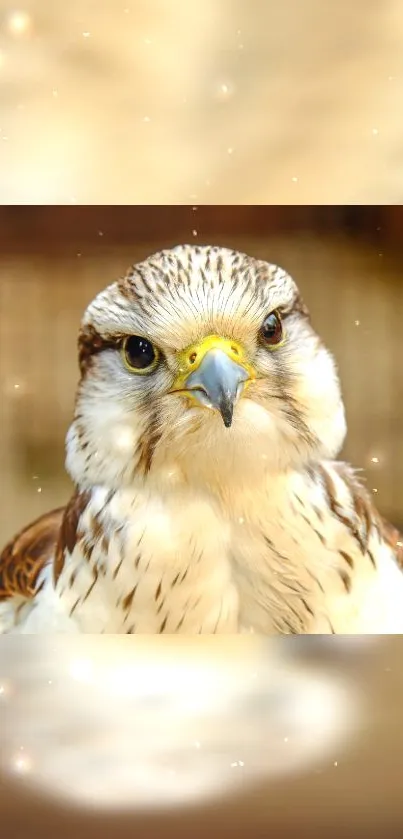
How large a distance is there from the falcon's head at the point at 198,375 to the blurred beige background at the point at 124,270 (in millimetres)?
35

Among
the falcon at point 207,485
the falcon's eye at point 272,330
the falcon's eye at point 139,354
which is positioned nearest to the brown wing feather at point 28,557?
the falcon at point 207,485

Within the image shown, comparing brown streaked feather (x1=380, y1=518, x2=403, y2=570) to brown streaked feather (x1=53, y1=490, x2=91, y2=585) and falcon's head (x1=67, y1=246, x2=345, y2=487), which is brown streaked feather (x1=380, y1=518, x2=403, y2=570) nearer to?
falcon's head (x1=67, y1=246, x2=345, y2=487)

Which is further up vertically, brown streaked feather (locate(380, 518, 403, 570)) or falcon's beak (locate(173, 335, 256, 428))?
falcon's beak (locate(173, 335, 256, 428))

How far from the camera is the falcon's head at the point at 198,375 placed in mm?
1293

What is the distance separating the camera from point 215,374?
48.6 inches

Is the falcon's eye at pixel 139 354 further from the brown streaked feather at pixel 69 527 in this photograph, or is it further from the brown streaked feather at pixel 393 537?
the brown streaked feather at pixel 393 537

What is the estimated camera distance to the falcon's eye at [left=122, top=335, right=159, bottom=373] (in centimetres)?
131

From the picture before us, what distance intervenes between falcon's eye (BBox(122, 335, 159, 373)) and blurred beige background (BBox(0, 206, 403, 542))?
0.34 feet
